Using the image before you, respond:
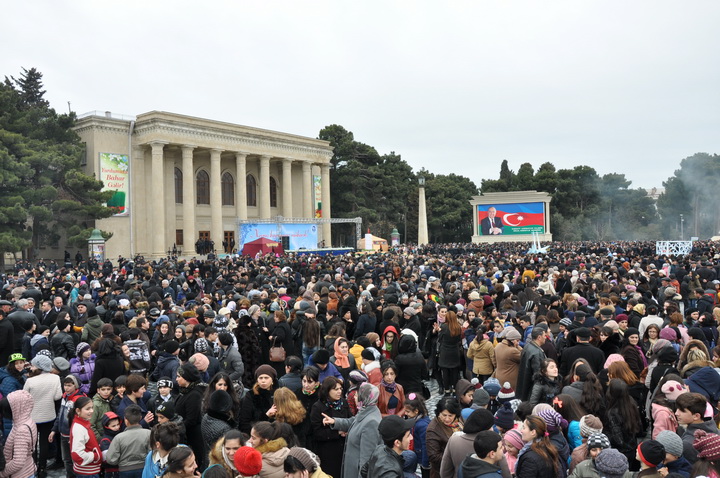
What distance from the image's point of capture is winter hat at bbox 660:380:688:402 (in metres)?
5.07

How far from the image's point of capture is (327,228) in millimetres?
52031

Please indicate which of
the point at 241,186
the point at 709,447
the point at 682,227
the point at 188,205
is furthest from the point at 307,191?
the point at 682,227

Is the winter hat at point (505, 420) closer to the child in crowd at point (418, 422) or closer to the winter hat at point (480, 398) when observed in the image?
the winter hat at point (480, 398)

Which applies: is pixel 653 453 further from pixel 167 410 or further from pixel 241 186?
pixel 241 186

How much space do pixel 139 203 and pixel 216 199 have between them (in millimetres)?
6067

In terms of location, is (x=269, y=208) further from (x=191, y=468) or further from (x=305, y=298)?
(x=191, y=468)

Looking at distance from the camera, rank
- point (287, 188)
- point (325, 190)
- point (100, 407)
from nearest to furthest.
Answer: point (100, 407) < point (287, 188) < point (325, 190)

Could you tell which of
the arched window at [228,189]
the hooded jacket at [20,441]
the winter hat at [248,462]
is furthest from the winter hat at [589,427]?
Result: the arched window at [228,189]

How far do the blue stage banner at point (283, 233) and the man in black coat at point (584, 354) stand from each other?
114 ft

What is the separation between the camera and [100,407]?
5.45 m

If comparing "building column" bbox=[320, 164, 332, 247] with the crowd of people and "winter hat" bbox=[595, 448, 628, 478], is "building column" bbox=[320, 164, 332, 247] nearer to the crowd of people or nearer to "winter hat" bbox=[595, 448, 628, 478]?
the crowd of people

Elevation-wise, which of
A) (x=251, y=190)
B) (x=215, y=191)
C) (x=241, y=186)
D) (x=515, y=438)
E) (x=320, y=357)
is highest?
(x=251, y=190)

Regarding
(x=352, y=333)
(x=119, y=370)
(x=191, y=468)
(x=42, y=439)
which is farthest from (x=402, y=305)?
(x=191, y=468)

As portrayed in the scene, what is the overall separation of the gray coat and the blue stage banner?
119 feet
